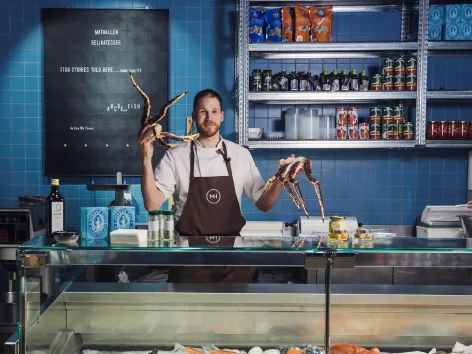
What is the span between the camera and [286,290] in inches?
80.2

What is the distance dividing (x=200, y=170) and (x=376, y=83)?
1.83 meters

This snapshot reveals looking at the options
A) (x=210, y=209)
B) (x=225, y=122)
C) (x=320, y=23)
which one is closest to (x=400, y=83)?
(x=320, y=23)

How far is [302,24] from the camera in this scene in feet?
13.9

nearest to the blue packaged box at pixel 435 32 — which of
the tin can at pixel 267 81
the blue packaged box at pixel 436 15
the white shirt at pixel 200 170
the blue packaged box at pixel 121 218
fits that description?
the blue packaged box at pixel 436 15

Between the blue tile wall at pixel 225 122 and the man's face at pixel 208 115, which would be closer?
the man's face at pixel 208 115

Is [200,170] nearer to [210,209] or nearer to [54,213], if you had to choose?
[210,209]

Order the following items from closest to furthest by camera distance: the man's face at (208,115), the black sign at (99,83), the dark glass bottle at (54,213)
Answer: the man's face at (208,115)
the dark glass bottle at (54,213)
the black sign at (99,83)

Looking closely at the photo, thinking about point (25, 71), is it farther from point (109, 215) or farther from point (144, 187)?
point (109, 215)

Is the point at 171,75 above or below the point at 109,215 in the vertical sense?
above

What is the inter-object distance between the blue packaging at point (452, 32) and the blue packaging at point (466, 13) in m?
0.07

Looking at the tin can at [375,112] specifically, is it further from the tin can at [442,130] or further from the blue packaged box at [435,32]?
the blue packaged box at [435,32]

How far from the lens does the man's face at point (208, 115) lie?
9.64 ft

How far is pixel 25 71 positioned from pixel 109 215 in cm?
303

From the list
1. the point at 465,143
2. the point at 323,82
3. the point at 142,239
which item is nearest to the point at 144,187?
the point at 142,239
